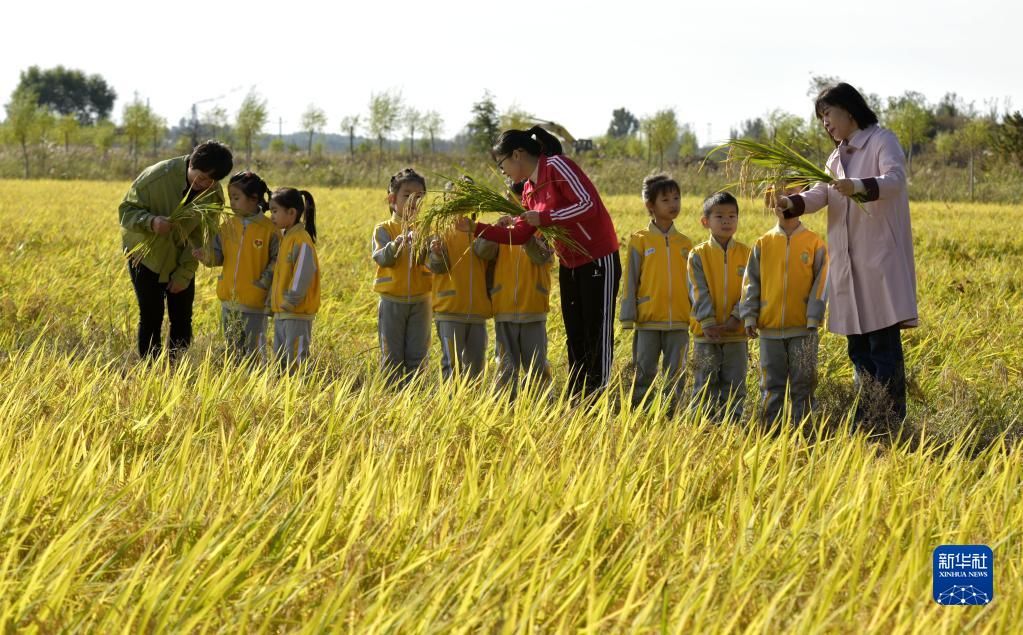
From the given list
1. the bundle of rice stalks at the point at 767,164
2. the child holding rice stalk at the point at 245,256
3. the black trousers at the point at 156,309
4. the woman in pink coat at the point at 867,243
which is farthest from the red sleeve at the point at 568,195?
the black trousers at the point at 156,309

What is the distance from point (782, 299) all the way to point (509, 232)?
1.22 m

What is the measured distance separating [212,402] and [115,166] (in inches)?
1309

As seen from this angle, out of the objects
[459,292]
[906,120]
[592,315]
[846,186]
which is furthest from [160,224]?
[906,120]

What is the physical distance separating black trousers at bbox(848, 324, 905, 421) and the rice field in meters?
0.22

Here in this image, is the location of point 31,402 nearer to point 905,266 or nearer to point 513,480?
point 513,480

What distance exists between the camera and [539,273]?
4.93 m

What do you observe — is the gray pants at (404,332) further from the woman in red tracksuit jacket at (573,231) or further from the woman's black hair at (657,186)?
the woman's black hair at (657,186)

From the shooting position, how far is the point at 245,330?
5.39 meters

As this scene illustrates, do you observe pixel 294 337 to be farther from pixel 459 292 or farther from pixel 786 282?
pixel 786 282

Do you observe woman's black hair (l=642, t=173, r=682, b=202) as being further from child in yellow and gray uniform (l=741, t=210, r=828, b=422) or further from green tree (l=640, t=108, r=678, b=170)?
green tree (l=640, t=108, r=678, b=170)

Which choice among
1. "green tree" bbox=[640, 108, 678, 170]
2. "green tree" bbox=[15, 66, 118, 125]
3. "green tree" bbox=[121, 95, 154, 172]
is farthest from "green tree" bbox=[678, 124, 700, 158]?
"green tree" bbox=[15, 66, 118, 125]

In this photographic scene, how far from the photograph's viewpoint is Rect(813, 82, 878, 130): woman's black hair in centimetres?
438

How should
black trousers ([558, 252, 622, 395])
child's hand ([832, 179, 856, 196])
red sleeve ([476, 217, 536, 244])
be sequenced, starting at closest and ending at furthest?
child's hand ([832, 179, 856, 196]), red sleeve ([476, 217, 536, 244]), black trousers ([558, 252, 622, 395])

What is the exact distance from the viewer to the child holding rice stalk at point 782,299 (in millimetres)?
4680
